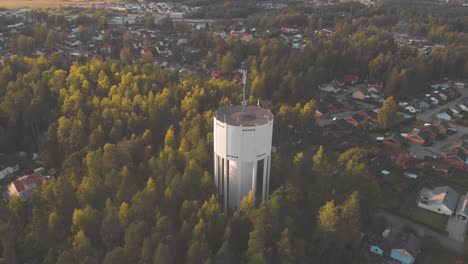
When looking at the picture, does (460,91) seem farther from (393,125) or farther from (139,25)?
(139,25)

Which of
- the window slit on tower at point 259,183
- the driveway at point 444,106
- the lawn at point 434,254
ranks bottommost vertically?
the driveway at point 444,106

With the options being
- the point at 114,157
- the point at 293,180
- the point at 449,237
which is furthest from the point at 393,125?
the point at 114,157

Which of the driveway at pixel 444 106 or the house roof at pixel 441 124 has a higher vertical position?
the house roof at pixel 441 124

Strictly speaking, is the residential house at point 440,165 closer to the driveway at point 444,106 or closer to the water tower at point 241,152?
the driveway at point 444,106

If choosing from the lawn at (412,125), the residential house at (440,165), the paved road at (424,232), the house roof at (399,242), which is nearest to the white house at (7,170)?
the house roof at (399,242)

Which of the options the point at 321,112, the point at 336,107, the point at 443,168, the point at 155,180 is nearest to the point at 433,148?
the point at 443,168

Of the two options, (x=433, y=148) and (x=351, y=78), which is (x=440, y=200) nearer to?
(x=433, y=148)

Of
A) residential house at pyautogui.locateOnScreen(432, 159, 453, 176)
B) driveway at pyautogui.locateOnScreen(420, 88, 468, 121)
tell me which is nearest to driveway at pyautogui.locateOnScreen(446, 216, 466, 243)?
residential house at pyautogui.locateOnScreen(432, 159, 453, 176)

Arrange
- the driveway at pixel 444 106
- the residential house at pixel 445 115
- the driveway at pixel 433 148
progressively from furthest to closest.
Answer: the driveway at pixel 444 106
the residential house at pixel 445 115
the driveway at pixel 433 148
